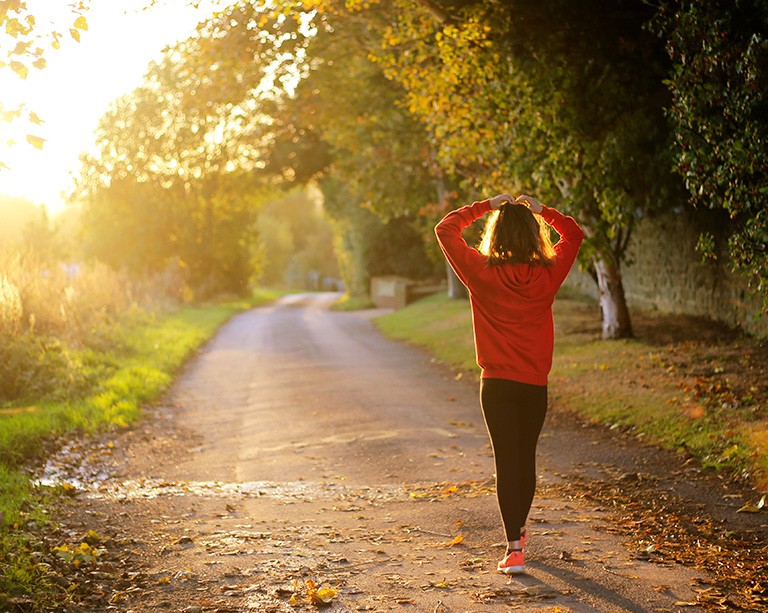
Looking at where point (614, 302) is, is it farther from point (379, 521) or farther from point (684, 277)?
point (379, 521)

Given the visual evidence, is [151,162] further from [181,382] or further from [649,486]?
[649,486]

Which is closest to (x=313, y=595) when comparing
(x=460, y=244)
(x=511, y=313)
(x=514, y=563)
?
(x=514, y=563)

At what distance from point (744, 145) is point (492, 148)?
7612mm

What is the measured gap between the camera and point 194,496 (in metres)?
8.60

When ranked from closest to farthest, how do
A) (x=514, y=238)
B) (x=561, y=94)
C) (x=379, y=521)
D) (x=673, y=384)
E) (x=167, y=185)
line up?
(x=514, y=238) < (x=379, y=521) < (x=673, y=384) < (x=561, y=94) < (x=167, y=185)

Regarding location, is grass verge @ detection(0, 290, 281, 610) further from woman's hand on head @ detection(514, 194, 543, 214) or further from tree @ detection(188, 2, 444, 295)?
tree @ detection(188, 2, 444, 295)

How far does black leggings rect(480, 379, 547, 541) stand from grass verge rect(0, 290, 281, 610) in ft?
8.72

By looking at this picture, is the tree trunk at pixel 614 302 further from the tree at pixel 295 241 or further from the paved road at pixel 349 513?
the tree at pixel 295 241

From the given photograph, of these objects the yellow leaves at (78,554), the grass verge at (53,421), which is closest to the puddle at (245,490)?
the grass verge at (53,421)

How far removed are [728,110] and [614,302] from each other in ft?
28.0

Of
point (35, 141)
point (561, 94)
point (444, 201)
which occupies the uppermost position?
point (561, 94)

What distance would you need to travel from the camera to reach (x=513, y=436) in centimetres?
602

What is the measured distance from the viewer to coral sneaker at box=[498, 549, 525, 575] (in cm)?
586

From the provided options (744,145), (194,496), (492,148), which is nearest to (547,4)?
(492,148)
